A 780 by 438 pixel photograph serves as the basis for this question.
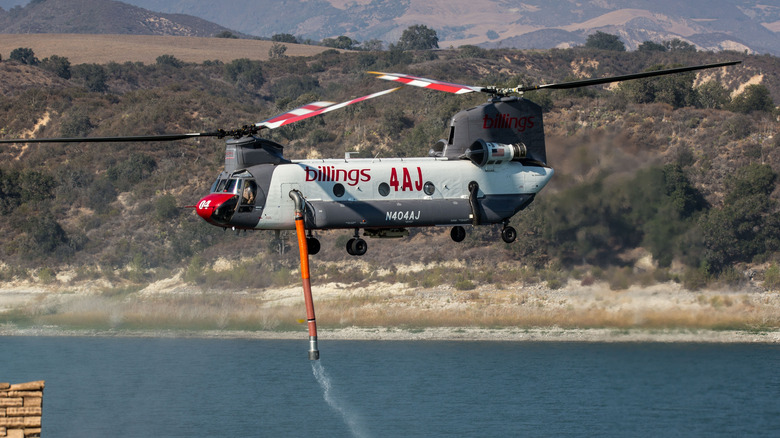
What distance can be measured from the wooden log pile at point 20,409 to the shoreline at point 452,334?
5430cm

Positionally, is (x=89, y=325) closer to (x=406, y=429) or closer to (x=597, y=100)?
(x=406, y=429)

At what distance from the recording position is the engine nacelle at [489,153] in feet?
120

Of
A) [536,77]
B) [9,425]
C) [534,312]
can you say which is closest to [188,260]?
[534,312]

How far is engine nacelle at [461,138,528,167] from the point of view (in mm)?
36688

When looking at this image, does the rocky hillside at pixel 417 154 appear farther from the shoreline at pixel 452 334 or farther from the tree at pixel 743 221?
the shoreline at pixel 452 334

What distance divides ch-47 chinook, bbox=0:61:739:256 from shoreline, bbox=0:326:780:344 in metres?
39.7

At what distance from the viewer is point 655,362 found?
2211 inches

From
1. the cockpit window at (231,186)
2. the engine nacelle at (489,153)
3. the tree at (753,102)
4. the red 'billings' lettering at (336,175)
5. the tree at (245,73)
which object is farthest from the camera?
the tree at (245,73)

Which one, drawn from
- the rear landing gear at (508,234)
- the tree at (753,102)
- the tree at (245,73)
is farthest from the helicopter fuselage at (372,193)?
the tree at (245,73)

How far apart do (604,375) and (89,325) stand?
4307 cm

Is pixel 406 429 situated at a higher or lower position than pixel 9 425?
lower

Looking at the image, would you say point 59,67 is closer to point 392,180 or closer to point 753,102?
point 753,102

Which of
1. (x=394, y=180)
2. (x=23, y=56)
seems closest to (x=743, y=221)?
(x=394, y=180)

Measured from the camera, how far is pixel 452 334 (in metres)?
85.8
